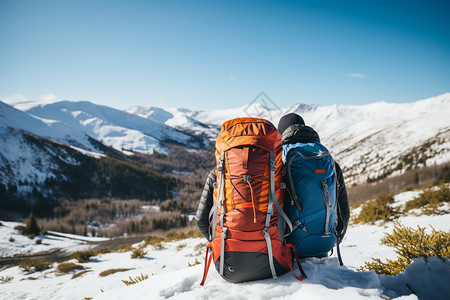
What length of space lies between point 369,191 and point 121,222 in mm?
115708

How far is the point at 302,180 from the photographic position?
3.10 metres

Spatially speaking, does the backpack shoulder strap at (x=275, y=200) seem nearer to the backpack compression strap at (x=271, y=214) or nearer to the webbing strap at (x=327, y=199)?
the backpack compression strap at (x=271, y=214)

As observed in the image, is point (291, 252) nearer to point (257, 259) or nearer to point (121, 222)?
point (257, 259)

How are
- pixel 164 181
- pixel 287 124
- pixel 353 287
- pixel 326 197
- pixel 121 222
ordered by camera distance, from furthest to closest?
pixel 164 181
pixel 121 222
pixel 287 124
pixel 326 197
pixel 353 287

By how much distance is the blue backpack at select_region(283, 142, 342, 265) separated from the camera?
308 centimetres

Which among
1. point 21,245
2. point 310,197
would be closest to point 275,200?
Answer: point 310,197

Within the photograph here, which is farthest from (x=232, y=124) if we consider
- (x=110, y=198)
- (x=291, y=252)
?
(x=110, y=198)

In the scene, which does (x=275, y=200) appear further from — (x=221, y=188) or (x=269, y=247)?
(x=221, y=188)

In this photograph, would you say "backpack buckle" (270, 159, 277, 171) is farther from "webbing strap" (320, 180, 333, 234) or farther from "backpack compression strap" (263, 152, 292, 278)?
"webbing strap" (320, 180, 333, 234)

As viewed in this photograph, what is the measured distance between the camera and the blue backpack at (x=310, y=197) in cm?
308

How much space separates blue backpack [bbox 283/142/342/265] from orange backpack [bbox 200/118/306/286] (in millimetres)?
232

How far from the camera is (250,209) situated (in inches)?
111

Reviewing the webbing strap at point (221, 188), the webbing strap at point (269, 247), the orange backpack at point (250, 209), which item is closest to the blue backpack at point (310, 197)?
the orange backpack at point (250, 209)

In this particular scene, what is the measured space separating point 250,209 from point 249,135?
981 millimetres
